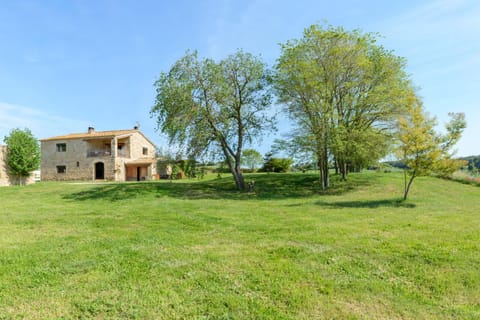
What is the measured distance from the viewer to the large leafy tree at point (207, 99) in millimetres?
17297

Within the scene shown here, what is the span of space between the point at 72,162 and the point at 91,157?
269cm

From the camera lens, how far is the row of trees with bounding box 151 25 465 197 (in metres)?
16.6

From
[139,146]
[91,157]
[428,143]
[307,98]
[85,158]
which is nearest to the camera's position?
[428,143]

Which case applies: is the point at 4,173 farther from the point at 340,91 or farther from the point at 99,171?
the point at 340,91

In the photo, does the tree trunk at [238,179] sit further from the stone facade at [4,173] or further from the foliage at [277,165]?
the stone facade at [4,173]

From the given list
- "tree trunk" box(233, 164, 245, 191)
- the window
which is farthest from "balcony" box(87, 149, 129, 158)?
"tree trunk" box(233, 164, 245, 191)

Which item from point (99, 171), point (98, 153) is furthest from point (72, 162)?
point (99, 171)

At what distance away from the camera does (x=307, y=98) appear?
17.3 meters

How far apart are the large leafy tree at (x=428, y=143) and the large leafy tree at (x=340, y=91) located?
10.6 ft

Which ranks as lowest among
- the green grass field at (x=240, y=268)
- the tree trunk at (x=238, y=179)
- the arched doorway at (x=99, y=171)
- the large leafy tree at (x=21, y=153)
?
the green grass field at (x=240, y=268)

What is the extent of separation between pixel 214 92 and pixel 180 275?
1516 centimetres

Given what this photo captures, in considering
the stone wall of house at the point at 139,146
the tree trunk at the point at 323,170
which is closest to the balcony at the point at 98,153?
the stone wall of house at the point at 139,146

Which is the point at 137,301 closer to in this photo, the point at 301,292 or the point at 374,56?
the point at 301,292

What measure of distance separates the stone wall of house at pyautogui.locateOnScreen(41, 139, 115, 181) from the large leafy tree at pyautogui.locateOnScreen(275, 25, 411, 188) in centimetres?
2373
